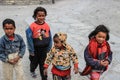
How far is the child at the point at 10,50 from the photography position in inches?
189

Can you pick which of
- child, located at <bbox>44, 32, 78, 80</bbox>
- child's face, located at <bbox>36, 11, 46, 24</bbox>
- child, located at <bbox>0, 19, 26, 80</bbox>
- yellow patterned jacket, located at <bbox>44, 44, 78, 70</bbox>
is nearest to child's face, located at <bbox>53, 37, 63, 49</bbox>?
child, located at <bbox>44, 32, 78, 80</bbox>

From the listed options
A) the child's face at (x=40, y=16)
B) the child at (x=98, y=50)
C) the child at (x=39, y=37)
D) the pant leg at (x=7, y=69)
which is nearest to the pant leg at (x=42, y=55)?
the child at (x=39, y=37)

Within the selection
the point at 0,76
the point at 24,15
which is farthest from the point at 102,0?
the point at 0,76

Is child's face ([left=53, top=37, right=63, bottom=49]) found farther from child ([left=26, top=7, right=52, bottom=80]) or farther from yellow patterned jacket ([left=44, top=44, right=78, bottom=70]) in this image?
child ([left=26, top=7, right=52, bottom=80])

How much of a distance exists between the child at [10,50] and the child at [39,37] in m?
0.45

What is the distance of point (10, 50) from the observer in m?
4.95

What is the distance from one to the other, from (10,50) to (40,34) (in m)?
0.73

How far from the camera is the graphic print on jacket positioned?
5406mm

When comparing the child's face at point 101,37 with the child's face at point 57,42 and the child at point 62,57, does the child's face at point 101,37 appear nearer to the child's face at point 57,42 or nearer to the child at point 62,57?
the child at point 62,57

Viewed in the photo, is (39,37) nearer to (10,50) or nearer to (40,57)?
(40,57)

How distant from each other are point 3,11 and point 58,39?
7818mm

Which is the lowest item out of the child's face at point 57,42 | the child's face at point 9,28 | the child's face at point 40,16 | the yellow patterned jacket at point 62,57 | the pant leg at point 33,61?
the pant leg at point 33,61

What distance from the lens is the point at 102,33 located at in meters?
4.62

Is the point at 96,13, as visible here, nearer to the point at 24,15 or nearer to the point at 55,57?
the point at 24,15
